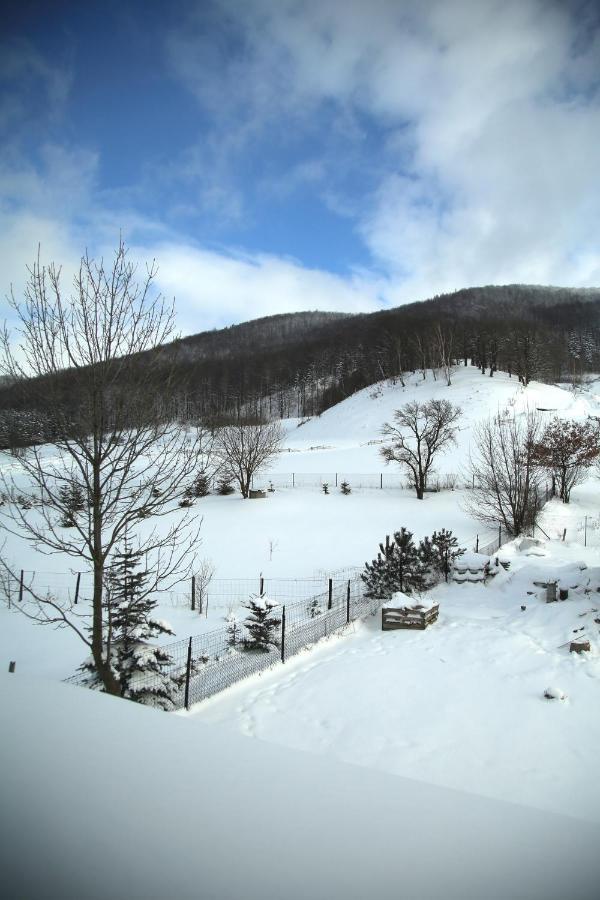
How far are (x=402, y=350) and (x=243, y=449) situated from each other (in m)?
55.3

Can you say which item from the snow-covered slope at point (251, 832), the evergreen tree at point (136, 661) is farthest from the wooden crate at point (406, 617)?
the snow-covered slope at point (251, 832)

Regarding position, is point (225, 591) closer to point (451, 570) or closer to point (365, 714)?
point (451, 570)

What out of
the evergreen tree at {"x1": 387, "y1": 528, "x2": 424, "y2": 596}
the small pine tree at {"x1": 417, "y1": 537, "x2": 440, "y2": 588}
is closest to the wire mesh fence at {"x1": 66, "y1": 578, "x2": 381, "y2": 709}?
the evergreen tree at {"x1": 387, "y1": 528, "x2": 424, "y2": 596}

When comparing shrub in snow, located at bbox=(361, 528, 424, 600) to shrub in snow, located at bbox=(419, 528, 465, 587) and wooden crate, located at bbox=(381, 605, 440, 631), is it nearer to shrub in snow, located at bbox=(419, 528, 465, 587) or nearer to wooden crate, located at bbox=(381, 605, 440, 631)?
shrub in snow, located at bbox=(419, 528, 465, 587)

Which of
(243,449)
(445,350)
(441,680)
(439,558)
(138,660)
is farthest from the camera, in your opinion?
(445,350)

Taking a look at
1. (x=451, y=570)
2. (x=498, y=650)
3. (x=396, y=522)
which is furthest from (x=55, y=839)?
(x=396, y=522)

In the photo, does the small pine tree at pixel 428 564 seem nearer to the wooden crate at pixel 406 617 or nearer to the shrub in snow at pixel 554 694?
the wooden crate at pixel 406 617

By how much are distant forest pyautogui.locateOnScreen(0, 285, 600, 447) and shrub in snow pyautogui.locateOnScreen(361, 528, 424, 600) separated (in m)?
22.3

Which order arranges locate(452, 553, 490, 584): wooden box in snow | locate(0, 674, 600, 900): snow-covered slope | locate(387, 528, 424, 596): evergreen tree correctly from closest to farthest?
locate(0, 674, 600, 900): snow-covered slope < locate(387, 528, 424, 596): evergreen tree < locate(452, 553, 490, 584): wooden box in snow

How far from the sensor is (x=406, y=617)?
36.3 feet

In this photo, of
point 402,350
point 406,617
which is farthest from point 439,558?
point 402,350

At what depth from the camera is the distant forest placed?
2731 inches

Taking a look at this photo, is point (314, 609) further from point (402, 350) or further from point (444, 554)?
point (402, 350)

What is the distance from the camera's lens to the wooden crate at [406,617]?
1094 cm
